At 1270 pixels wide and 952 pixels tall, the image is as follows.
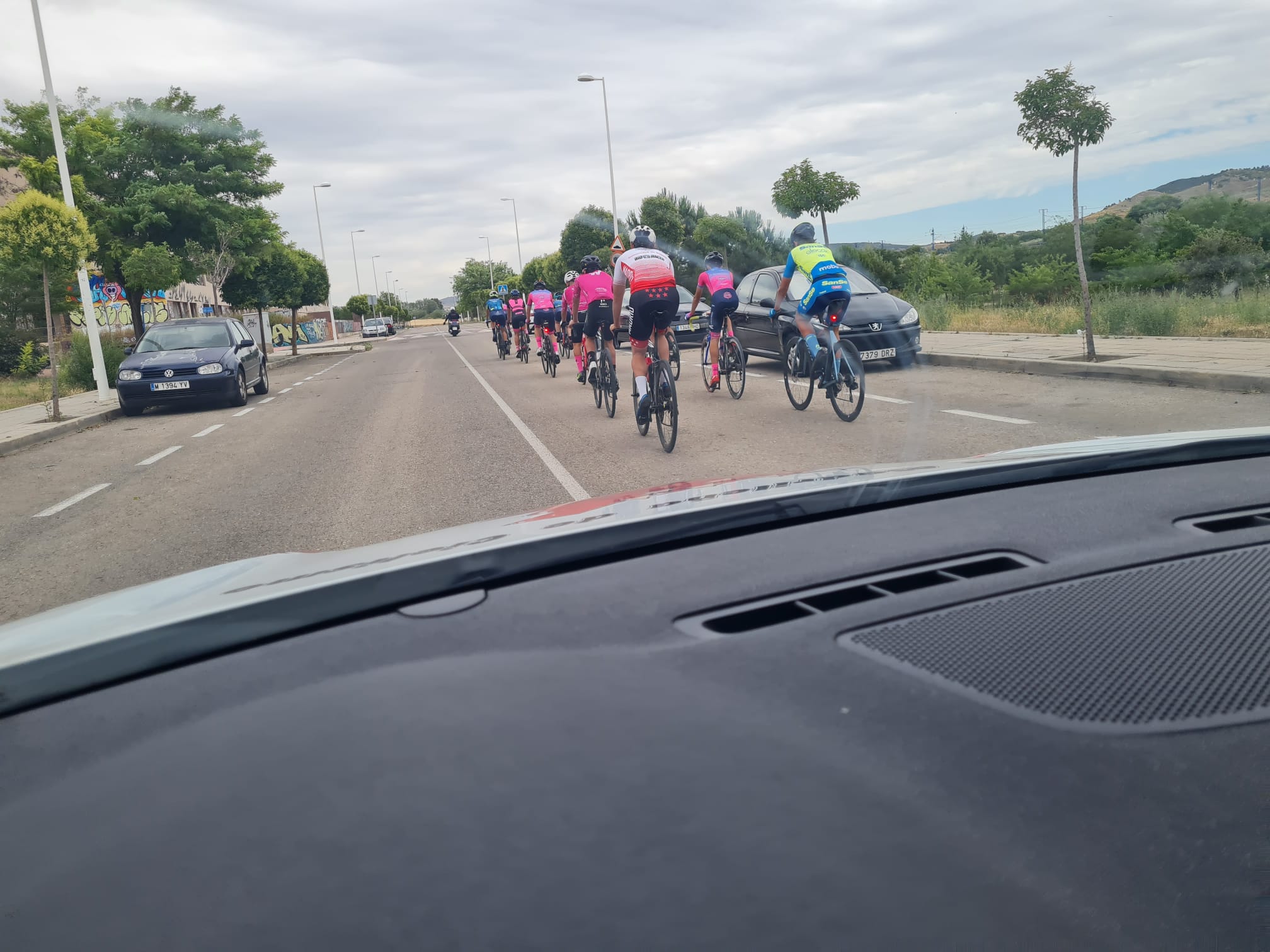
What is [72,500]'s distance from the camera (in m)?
9.05

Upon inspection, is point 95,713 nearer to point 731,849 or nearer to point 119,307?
point 731,849

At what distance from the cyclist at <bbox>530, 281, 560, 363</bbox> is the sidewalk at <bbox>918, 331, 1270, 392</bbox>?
800 cm

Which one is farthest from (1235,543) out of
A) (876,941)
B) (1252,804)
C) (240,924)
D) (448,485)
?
(448,485)

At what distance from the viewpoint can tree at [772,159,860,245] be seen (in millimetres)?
33500

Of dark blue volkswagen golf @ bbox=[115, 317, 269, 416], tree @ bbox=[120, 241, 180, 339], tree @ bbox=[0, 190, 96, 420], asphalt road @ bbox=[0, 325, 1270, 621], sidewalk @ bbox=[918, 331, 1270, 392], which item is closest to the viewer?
asphalt road @ bbox=[0, 325, 1270, 621]

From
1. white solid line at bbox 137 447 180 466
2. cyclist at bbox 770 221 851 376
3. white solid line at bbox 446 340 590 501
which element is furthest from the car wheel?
cyclist at bbox 770 221 851 376

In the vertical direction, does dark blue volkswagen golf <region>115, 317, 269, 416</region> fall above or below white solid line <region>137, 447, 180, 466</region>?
above

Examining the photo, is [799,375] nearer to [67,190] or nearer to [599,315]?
[599,315]

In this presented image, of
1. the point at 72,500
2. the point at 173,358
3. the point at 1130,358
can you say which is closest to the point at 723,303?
the point at 1130,358

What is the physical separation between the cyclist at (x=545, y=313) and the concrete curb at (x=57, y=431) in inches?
339

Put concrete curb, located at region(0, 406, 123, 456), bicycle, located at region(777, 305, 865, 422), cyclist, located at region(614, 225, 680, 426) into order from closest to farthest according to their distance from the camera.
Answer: cyclist, located at region(614, 225, 680, 426) → bicycle, located at region(777, 305, 865, 422) → concrete curb, located at region(0, 406, 123, 456)

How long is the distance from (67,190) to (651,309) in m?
16.7

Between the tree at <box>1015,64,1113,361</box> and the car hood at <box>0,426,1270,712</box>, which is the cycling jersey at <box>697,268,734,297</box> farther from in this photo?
the car hood at <box>0,426,1270,712</box>

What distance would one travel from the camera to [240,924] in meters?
0.91
